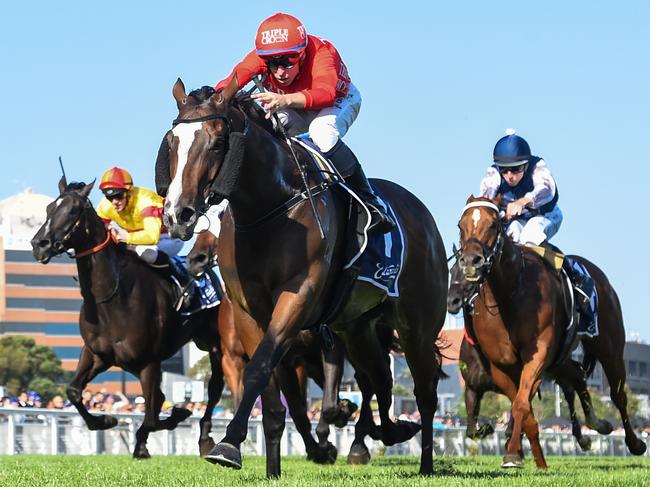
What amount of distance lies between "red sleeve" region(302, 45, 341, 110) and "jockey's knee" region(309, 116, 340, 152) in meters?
0.18

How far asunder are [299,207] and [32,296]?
462ft

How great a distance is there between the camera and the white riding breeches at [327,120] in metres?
8.38

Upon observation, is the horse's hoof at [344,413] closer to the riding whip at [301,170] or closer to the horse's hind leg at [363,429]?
the horse's hind leg at [363,429]

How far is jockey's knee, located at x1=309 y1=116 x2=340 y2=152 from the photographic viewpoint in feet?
27.4

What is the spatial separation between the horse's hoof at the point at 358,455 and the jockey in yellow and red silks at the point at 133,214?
10.7ft

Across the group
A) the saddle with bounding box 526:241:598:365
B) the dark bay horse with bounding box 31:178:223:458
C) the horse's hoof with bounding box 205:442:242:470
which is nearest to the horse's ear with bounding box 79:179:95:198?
the dark bay horse with bounding box 31:178:223:458

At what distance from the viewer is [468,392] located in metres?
15.3

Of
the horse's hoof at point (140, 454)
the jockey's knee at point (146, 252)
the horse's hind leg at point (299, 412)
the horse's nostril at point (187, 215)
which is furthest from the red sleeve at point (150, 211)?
the horse's nostril at point (187, 215)

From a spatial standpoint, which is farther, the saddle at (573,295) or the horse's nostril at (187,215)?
the saddle at (573,295)

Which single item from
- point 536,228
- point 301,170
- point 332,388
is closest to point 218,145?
point 301,170

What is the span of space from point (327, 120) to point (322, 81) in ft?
1.33

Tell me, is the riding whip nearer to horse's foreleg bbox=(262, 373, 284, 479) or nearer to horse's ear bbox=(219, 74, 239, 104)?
horse's ear bbox=(219, 74, 239, 104)

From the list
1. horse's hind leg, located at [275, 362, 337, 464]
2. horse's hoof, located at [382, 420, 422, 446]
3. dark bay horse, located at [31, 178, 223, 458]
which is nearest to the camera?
horse's hind leg, located at [275, 362, 337, 464]

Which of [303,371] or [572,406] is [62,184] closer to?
[303,371]
